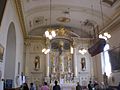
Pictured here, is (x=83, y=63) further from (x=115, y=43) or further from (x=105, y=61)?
(x=115, y=43)

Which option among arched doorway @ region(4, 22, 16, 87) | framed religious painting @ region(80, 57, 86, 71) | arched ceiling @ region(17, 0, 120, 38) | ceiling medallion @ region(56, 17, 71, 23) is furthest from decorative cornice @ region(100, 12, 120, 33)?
arched doorway @ region(4, 22, 16, 87)

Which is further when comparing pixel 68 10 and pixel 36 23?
pixel 36 23

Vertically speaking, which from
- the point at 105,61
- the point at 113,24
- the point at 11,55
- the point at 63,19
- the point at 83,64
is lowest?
the point at 83,64

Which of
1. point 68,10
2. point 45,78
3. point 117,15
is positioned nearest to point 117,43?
point 117,15

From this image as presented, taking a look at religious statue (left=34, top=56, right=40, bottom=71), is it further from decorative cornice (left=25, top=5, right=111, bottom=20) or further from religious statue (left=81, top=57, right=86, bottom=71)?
decorative cornice (left=25, top=5, right=111, bottom=20)

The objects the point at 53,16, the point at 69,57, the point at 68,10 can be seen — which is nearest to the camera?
the point at 68,10

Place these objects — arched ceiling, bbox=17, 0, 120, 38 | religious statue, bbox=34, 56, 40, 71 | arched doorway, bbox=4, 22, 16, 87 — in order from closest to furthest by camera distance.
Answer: arched doorway, bbox=4, 22, 16, 87, arched ceiling, bbox=17, 0, 120, 38, religious statue, bbox=34, 56, 40, 71

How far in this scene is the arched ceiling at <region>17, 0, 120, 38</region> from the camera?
10.3m

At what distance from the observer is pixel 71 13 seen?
1225 centimetres

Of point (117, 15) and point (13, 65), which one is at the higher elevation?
point (117, 15)

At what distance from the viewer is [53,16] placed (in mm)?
12906

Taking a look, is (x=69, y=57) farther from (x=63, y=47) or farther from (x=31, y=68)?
(x=31, y=68)

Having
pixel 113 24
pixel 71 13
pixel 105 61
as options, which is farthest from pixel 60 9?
pixel 105 61

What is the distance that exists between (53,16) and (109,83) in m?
6.30
